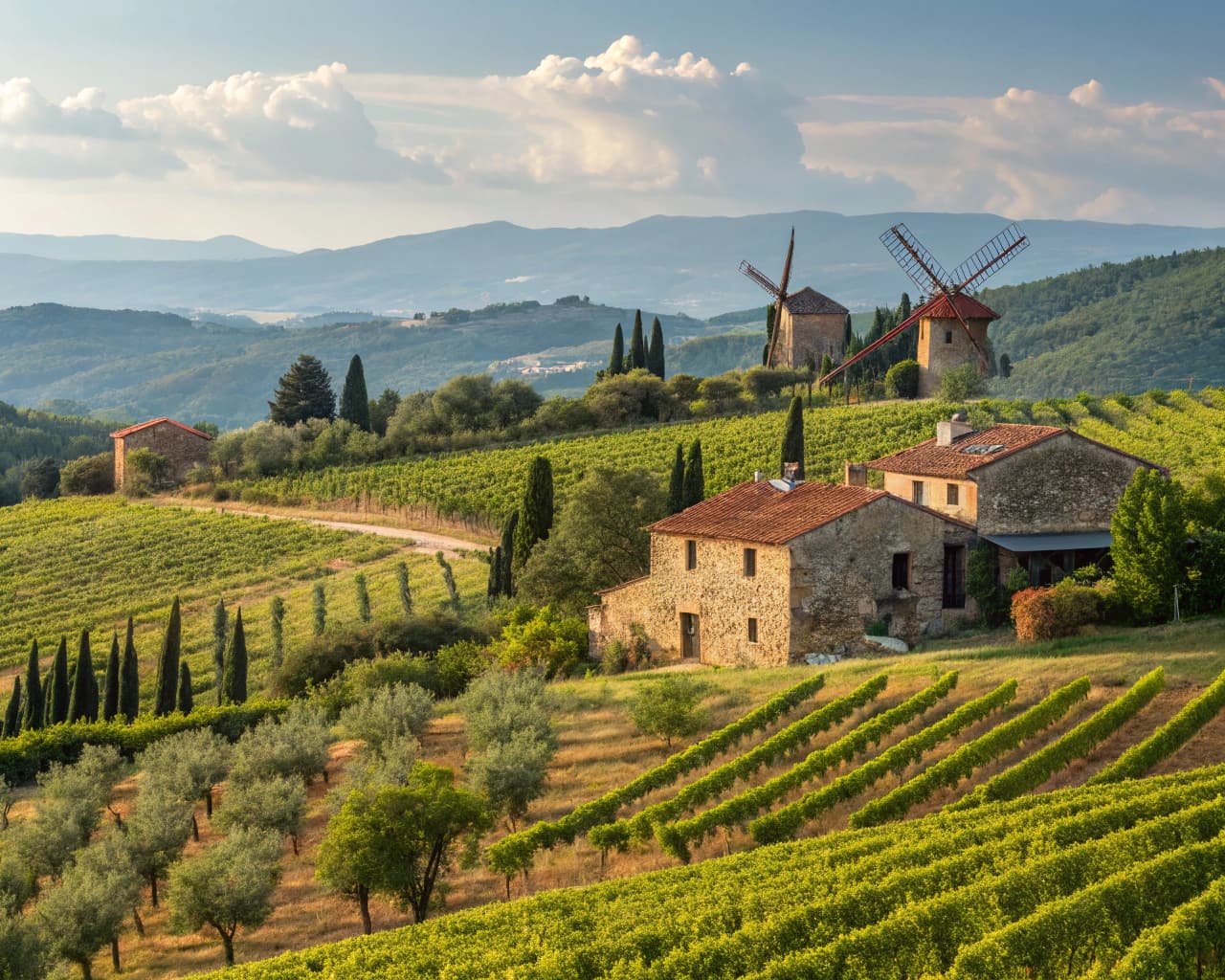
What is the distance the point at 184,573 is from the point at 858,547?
132ft

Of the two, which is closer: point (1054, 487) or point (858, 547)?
point (858, 547)

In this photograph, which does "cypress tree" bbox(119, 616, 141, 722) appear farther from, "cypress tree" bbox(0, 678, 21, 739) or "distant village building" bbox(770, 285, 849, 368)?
"distant village building" bbox(770, 285, 849, 368)

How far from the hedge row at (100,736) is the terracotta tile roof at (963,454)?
65.3ft

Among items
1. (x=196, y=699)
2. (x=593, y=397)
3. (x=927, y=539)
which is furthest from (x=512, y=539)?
(x=593, y=397)

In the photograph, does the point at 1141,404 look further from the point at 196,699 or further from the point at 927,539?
the point at 196,699

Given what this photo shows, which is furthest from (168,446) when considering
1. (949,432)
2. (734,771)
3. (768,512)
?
(734,771)

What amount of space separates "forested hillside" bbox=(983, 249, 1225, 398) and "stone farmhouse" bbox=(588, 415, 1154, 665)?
4401 centimetres

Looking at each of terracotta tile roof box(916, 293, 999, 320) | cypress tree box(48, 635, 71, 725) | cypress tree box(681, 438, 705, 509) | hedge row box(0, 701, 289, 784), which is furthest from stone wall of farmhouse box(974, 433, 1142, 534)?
terracotta tile roof box(916, 293, 999, 320)

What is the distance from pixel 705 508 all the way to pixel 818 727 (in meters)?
11.4

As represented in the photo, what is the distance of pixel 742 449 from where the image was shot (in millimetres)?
66812

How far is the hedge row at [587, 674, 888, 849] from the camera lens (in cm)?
2347

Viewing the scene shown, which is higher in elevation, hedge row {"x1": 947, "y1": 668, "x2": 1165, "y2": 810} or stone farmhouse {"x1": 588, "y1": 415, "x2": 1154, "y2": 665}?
stone farmhouse {"x1": 588, "y1": 415, "x2": 1154, "y2": 665}

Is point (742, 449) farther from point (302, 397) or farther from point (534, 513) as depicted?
point (302, 397)

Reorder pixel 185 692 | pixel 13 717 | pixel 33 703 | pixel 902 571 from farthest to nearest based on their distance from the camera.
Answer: pixel 13 717 → pixel 33 703 → pixel 185 692 → pixel 902 571
